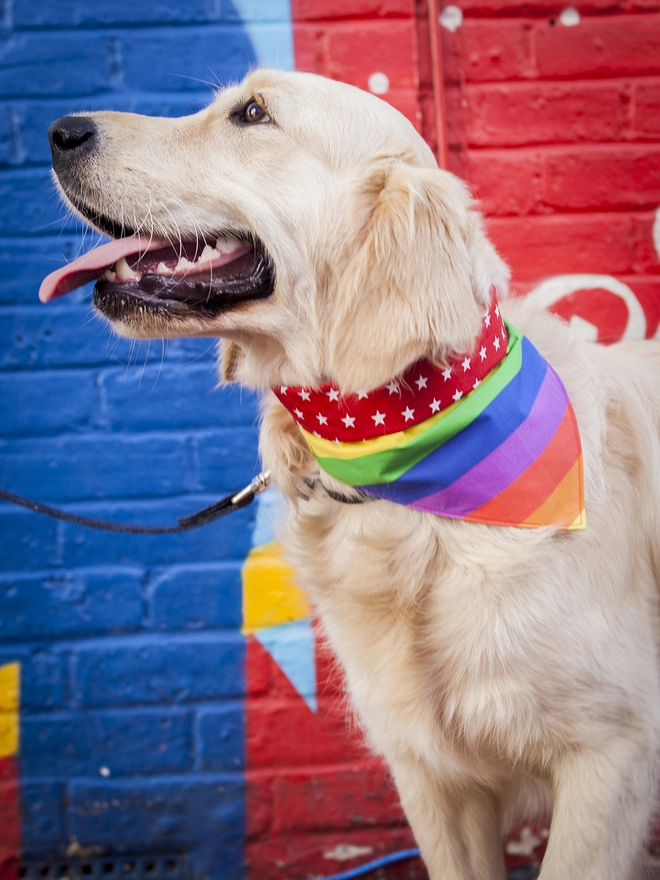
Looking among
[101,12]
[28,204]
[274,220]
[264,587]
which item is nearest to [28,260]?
[28,204]

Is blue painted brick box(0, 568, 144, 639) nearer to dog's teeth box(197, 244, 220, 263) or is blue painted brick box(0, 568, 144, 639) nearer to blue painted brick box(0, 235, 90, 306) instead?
blue painted brick box(0, 235, 90, 306)

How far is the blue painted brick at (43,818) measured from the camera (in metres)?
2.03

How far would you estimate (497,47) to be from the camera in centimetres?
198

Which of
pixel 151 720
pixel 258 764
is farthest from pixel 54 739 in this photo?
pixel 258 764

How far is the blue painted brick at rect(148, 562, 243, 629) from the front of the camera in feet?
6.70

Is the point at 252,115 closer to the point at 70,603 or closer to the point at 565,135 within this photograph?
the point at 565,135

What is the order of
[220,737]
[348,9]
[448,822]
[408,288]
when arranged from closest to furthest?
[408,288]
[448,822]
[348,9]
[220,737]

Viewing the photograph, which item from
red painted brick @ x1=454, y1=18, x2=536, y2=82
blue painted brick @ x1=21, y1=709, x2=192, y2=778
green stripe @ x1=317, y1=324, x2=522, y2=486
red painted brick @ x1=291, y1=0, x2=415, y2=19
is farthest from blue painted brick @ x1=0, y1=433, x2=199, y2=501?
red painted brick @ x1=454, y1=18, x2=536, y2=82

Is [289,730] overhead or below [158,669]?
below

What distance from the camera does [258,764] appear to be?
207 cm

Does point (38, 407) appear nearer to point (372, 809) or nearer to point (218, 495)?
point (218, 495)

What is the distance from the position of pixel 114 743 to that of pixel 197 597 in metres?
0.48

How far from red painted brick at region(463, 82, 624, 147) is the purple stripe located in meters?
1.08

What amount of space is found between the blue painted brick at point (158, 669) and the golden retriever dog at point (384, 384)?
0.72m
